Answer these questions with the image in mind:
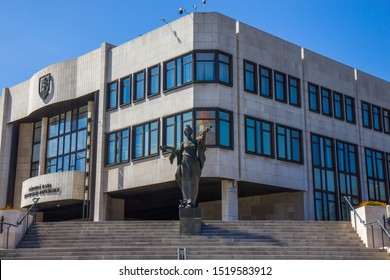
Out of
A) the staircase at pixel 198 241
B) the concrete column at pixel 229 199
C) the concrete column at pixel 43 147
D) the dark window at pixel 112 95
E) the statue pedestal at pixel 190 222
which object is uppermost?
the dark window at pixel 112 95

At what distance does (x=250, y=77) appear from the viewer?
Answer: 35.1 m

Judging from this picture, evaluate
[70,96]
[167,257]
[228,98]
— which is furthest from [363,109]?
[167,257]

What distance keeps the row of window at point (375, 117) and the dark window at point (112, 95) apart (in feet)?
59.3

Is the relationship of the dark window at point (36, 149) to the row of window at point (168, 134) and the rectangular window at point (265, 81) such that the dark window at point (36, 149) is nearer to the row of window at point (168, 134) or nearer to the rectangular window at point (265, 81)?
the row of window at point (168, 134)

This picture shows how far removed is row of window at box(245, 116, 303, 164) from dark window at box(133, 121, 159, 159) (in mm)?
5423

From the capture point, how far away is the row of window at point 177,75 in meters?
33.3

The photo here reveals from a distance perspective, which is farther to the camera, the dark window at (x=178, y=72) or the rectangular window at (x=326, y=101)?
the rectangular window at (x=326, y=101)

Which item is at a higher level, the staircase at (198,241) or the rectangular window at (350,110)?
the rectangular window at (350,110)

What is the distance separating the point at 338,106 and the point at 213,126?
1234 cm

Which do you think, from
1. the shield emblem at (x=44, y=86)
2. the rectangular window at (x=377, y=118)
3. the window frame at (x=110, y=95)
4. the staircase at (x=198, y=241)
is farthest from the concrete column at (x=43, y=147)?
the rectangular window at (x=377, y=118)

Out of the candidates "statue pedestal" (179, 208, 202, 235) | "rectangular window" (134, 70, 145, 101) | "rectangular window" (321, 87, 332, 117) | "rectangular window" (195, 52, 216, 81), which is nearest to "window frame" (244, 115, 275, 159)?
"rectangular window" (195, 52, 216, 81)

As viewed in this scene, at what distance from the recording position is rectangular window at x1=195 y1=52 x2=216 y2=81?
33250 millimetres

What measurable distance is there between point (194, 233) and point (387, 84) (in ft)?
91.9

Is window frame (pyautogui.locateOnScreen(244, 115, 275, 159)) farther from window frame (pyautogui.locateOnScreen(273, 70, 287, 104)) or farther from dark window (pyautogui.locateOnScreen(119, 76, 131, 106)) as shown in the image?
dark window (pyautogui.locateOnScreen(119, 76, 131, 106))
